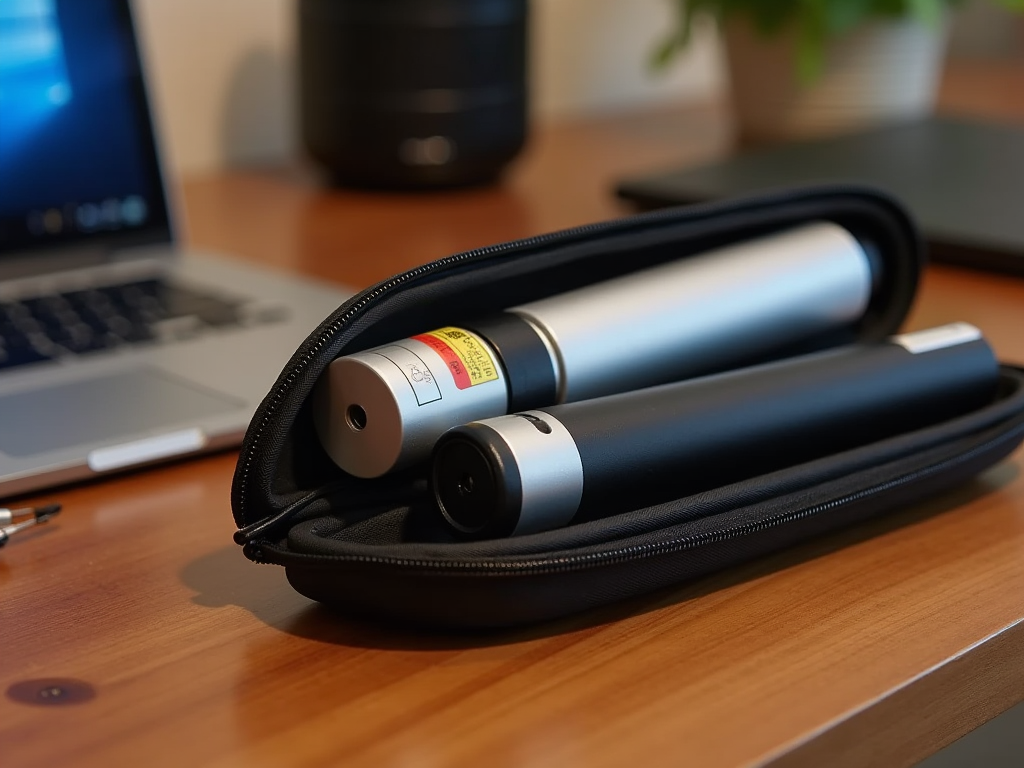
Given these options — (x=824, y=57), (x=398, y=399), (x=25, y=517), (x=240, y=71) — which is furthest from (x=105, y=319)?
(x=824, y=57)

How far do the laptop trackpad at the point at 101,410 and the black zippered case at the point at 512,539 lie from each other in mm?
135

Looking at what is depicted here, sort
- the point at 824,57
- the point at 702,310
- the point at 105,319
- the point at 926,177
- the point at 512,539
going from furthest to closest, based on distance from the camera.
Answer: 1. the point at 824,57
2. the point at 926,177
3. the point at 105,319
4. the point at 702,310
5. the point at 512,539

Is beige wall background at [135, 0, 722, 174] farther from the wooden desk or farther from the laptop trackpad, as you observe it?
the wooden desk

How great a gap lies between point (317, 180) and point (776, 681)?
75cm

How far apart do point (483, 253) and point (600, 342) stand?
5cm

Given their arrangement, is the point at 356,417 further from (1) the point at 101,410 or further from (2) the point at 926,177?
(2) the point at 926,177

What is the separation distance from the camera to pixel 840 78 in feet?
3.52

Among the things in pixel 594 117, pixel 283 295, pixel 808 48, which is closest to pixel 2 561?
pixel 283 295

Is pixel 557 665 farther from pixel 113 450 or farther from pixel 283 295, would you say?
pixel 283 295

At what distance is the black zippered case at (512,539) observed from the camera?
36cm

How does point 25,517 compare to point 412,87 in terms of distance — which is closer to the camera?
point 25,517

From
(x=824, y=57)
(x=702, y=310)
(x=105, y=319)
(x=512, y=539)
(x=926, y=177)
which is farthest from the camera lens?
(x=824, y=57)

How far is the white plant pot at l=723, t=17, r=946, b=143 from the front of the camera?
3.50 feet

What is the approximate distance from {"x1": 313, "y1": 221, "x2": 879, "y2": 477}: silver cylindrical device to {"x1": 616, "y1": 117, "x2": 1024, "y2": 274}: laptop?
0.24 meters
